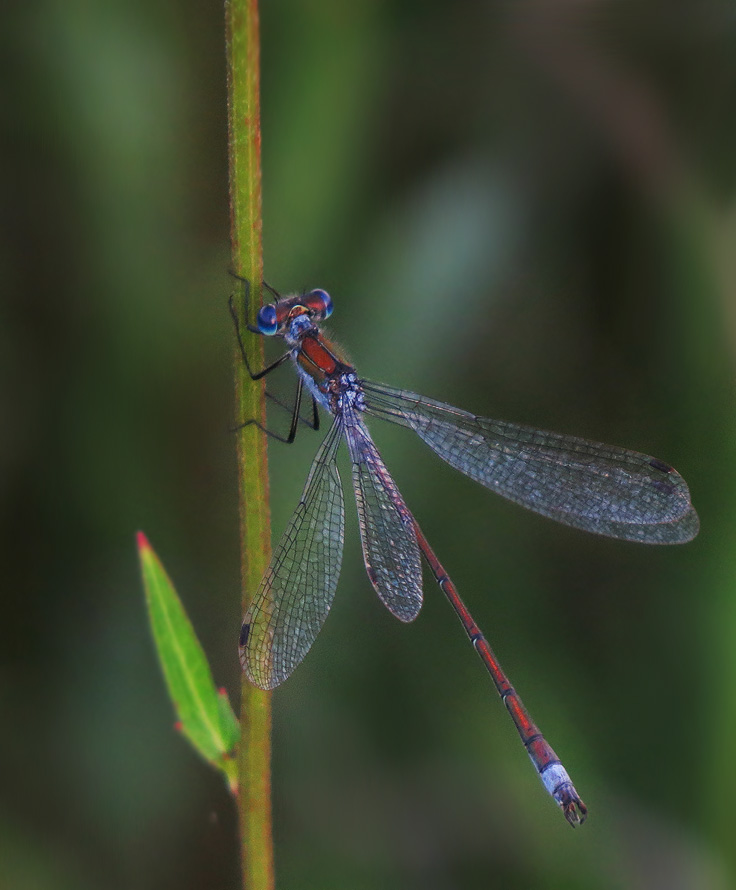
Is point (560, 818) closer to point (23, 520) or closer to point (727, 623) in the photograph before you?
point (727, 623)

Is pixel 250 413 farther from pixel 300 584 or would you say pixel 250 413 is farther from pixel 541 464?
pixel 541 464

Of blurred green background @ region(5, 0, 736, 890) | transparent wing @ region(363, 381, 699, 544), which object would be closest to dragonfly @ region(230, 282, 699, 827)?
transparent wing @ region(363, 381, 699, 544)

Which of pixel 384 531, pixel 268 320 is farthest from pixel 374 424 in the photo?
pixel 268 320

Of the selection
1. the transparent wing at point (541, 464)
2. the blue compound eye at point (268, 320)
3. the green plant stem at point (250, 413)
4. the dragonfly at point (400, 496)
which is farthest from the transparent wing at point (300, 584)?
the blue compound eye at point (268, 320)

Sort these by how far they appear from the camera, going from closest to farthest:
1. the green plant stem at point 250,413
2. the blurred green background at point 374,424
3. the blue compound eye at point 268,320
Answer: the green plant stem at point 250,413 → the blue compound eye at point 268,320 → the blurred green background at point 374,424

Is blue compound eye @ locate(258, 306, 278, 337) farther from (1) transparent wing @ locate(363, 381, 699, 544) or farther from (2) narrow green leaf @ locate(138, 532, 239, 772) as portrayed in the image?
(1) transparent wing @ locate(363, 381, 699, 544)

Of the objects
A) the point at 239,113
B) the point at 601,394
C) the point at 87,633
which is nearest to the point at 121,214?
the point at 87,633

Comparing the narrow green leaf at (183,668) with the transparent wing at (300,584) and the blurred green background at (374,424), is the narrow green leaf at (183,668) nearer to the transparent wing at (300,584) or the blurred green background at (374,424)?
the transparent wing at (300,584)

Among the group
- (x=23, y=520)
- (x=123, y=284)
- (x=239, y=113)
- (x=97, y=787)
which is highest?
(x=123, y=284)
